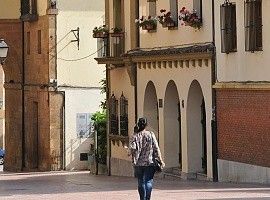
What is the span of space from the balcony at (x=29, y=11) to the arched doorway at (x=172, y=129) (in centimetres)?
1698

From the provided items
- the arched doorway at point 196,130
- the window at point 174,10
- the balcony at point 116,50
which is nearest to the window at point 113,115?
the balcony at point 116,50

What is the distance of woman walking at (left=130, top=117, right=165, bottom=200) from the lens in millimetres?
19391

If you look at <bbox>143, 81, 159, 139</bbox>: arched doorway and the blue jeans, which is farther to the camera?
<bbox>143, 81, 159, 139</bbox>: arched doorway

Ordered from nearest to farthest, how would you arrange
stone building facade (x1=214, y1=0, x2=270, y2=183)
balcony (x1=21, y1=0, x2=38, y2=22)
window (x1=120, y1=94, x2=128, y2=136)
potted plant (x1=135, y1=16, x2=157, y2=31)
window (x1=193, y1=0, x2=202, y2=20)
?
stone building facade (x1=214, y1=0, x2=270, y2=183), window (x1=193, y1=0, x2=202, y2=20), potted plant (x1=135, y1=16, x2=157, y2=31), window (x1=120, y1=94, x2=128, y2=136), balcony (x1=21, y1=0, x2=38, y2=22)

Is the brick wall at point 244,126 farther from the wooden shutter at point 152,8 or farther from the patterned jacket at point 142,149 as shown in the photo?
the patterned jacket at point 142,149

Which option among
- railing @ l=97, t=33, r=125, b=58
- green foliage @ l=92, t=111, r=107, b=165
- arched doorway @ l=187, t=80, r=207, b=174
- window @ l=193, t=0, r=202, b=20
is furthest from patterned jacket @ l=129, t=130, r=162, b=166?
green foliage @ l=92, t=111, r=107, b=165

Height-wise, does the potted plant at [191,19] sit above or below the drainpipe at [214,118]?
above

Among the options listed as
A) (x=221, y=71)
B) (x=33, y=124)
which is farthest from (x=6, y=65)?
(x=221, y=71)

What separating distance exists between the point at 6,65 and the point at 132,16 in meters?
15.8

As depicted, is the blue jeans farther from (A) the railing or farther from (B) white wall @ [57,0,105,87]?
(B) white wall @ [57,0,105,87]

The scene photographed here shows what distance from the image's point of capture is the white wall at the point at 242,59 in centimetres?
2625

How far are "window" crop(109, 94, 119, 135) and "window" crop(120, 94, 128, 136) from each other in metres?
0.90

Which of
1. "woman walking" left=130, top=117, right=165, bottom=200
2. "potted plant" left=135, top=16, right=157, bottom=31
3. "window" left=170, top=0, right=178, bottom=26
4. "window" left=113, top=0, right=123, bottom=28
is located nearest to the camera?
"woman walking" left=130, top=117, right=165, bottom=200

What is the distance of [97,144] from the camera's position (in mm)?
43938
